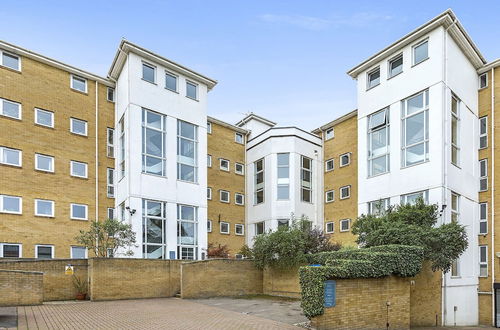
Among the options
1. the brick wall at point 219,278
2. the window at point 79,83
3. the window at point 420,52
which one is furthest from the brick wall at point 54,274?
the window at point 420,52

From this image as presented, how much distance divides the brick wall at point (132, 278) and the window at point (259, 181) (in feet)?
38.3

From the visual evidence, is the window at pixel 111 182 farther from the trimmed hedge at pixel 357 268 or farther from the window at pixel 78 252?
the trimmed hedge at pixel 357 268

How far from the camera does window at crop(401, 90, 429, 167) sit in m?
20.6

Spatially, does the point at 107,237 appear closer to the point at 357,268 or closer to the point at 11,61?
the point at 11,61

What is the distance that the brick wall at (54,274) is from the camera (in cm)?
1637

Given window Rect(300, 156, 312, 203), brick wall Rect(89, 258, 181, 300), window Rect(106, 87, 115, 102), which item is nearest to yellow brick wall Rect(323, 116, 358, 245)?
window Rect(300, 156, 312, 203)

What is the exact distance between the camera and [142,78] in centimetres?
2355

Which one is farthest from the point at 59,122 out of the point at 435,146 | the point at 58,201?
the point at 435,146

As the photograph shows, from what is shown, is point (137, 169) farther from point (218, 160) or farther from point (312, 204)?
point (312, 204)

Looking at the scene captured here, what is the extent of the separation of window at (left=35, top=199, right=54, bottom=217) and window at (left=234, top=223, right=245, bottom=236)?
13396 millimetres

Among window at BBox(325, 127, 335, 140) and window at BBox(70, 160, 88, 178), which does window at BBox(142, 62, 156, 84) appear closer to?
window at BBox(70, 160, 88, 178)

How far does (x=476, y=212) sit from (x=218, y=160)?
56.8ft

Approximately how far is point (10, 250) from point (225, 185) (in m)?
14.9

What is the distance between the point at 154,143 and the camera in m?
23.8
